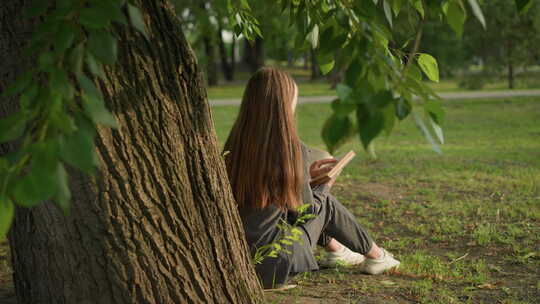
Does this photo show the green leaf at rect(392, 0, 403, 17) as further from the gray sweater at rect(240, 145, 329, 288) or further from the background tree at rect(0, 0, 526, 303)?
the gray sweater at rect(240, 145, 329, 288)

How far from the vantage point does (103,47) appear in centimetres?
120

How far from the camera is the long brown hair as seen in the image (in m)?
3.15

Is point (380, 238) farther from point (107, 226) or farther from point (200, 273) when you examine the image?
point (107, 226)

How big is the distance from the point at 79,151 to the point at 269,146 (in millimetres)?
2150

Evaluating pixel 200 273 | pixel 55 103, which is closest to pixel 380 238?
pixel 200 273

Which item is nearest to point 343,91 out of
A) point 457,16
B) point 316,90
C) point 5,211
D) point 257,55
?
point 457,16

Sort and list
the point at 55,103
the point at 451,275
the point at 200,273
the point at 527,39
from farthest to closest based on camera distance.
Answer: the point at 527,39 → the point at 451,275 → the point at 200,273 → the point at 55,103

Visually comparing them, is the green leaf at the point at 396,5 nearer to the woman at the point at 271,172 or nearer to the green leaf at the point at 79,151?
the woman at the point at 271,172

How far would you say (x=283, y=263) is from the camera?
3.23 meters

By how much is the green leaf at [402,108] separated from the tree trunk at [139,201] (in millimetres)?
1064

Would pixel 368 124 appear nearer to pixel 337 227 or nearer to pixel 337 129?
pixel 337 129

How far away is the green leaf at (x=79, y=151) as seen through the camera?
103 cm

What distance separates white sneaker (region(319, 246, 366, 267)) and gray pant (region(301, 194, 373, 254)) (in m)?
0.18

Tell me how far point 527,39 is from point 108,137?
21749 mm
